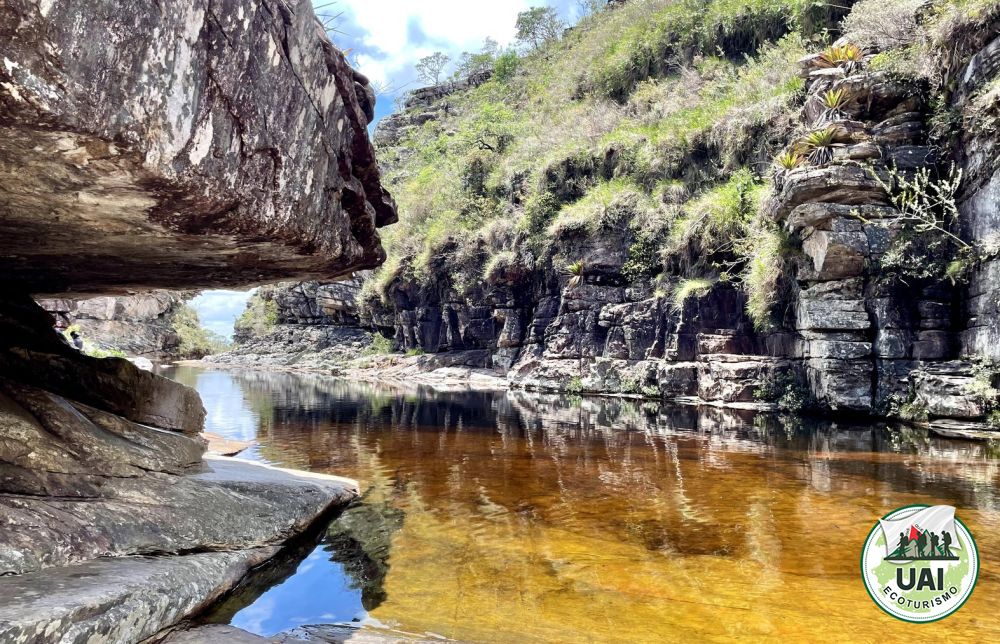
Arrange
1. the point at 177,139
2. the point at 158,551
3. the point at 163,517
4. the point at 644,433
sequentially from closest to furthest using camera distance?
the point at 177,139 < the point at 158,551 < the point at 163,517 < the point at 644,433

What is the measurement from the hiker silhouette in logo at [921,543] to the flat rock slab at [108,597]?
5248 millimetres

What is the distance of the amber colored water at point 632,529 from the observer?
3.88m

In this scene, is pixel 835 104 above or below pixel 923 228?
above

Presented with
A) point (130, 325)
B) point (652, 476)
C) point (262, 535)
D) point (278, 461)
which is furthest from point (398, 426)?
→ point (130, 325)

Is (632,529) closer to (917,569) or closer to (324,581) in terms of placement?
(917,569)

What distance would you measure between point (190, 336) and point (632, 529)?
64.8 metres

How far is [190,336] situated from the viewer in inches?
2366

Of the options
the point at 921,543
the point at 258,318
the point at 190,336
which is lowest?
the point at 921,543

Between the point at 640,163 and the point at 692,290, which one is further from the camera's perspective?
the point at 640,163

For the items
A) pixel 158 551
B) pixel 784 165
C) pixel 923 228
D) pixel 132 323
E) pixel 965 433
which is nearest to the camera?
pixel 158 551

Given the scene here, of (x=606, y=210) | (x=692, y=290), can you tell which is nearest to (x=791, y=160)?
(x=692, y=290)

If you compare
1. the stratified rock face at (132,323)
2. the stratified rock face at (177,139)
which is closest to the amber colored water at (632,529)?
the stratified rock face at (177,139)

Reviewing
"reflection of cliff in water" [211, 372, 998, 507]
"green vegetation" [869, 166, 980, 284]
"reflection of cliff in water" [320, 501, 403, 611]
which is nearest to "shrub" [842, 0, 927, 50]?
"green vegetation" [869, 166, 980, 284]

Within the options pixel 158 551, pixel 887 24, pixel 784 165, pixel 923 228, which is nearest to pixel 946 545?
pixel 158 551
